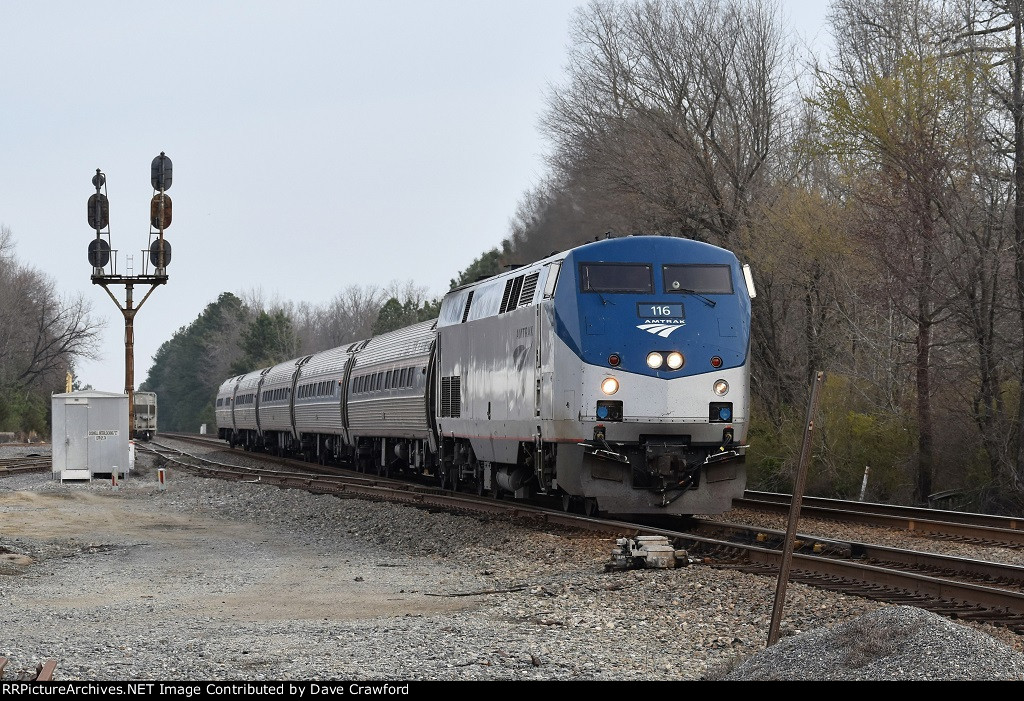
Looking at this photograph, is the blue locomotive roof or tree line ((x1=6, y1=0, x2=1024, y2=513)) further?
tree line ((x1=6, y1=0, x2=1024, y2=513))

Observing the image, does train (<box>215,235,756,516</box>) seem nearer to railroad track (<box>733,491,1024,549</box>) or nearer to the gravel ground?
the gravel ground

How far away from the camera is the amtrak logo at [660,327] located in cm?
1575

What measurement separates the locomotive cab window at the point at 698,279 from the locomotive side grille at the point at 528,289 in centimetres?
186

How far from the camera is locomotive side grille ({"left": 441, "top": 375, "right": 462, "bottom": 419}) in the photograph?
21250 mm

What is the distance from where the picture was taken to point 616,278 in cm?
1611

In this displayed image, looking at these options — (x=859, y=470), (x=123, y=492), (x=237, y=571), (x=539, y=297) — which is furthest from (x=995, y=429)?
(x=123, y=492)

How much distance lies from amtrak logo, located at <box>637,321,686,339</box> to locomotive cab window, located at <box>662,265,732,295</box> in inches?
20.1

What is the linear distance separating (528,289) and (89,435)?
17.8m

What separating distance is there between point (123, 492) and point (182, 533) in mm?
9527

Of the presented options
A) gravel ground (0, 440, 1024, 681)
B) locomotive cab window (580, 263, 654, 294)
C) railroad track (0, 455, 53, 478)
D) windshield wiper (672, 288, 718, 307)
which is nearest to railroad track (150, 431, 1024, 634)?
gravel ground (0, 440, 1024, 681)

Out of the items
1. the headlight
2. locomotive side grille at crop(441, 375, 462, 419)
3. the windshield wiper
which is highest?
the windshield wiper

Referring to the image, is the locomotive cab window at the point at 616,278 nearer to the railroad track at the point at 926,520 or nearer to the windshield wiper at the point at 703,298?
the windshield wiper at the point at 703,298

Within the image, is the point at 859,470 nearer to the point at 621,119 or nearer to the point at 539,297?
the point at 539,297
